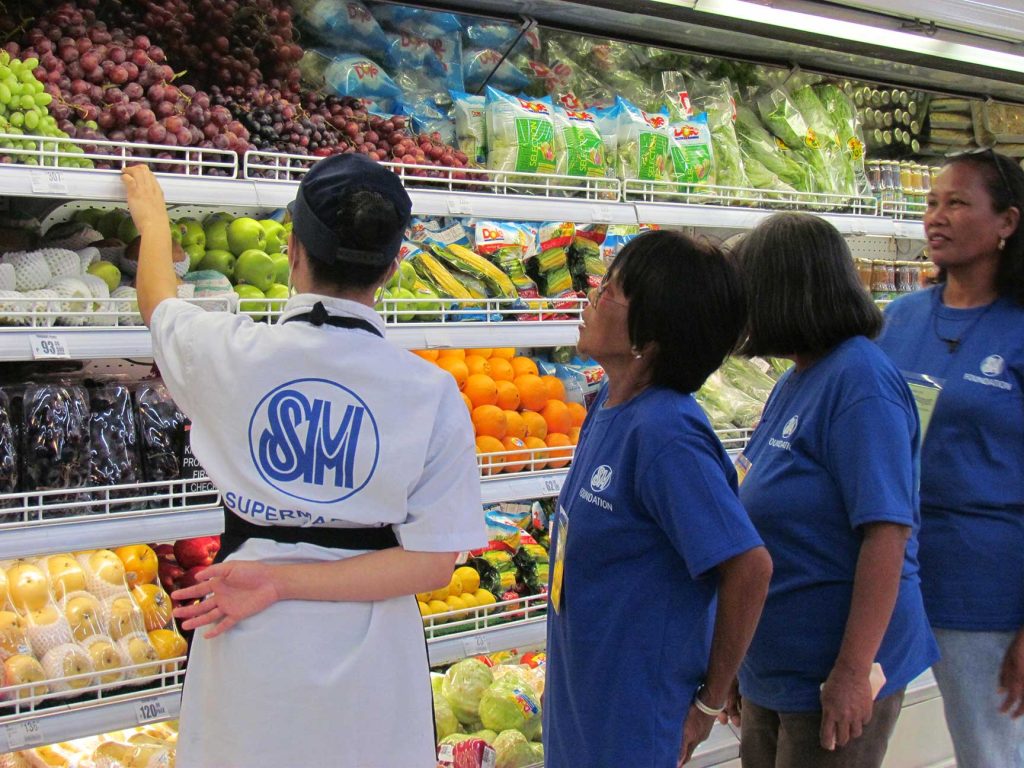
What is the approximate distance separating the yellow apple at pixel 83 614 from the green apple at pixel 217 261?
29.3 inches

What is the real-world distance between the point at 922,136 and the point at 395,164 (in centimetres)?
243

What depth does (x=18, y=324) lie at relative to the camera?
6.15 ft

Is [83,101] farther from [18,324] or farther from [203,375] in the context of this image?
[203,375]

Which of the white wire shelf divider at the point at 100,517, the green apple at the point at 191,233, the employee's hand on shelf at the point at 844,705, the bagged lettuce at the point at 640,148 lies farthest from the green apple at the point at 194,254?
the employee's hand on shelf at the point at 844,705

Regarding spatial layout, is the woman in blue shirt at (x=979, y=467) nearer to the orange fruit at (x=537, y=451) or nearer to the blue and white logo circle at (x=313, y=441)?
the orange fruit at (x=537, y=451)

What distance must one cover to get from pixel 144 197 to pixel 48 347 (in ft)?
1.07

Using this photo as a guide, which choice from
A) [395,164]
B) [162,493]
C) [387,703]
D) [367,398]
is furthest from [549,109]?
[387,703]

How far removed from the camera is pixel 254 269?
2195 mm

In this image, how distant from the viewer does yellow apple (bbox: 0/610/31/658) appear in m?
1.89

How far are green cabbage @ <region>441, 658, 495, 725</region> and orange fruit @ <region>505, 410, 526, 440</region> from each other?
0.65 meters

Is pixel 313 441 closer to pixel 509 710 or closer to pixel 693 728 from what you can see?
pixel 693 728

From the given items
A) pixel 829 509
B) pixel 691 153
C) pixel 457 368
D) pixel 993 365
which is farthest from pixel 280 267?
pixel 993 365

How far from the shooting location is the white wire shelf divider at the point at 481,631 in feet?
7.36

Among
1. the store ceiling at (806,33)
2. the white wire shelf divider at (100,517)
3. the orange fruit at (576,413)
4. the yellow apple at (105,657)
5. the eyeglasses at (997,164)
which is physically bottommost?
the yellow apple at (105,657)
